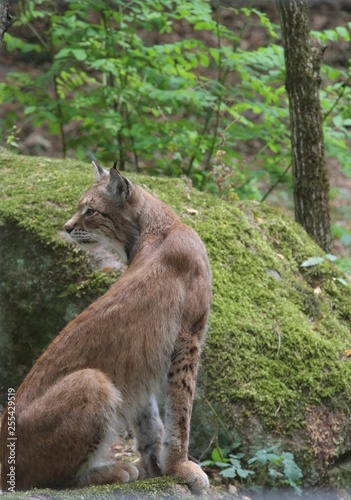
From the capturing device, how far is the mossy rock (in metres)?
5.41

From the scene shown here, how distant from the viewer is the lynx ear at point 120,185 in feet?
15.8

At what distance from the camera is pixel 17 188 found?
671cm

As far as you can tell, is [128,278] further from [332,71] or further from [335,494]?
[332,71]

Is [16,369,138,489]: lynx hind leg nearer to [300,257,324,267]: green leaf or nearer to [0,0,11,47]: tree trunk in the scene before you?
[0,0,11,47]: tree trunk

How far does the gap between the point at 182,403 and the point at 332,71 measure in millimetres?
4639

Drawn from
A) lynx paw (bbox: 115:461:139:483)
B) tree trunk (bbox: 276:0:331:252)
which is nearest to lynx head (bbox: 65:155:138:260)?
lynx paw (bbox: 115:461:139:483)

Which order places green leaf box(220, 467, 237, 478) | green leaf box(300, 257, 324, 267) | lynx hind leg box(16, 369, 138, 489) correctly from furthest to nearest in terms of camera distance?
green leaf box(300, 257, 324, 267), green leaf box(220, 467, 237, 478), lynx hind leg box(16, 369, 138, 489)

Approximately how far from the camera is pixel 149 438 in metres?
4.79

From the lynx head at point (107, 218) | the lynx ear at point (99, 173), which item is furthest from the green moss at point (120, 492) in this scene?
the lynx ear at point (99, 173)

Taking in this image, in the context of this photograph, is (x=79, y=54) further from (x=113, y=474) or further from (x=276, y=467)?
(x=113, y=474)

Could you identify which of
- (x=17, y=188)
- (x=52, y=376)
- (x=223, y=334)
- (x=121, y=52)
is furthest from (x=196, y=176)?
(x=52, y=376)

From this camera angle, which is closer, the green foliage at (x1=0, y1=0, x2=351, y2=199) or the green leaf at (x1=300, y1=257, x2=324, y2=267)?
the green leaf at (x1=300, y1=257, x2=324, y2=267)

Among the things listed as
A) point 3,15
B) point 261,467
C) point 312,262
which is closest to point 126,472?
point 261,467

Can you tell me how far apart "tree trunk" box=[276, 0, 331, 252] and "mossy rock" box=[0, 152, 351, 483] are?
525 millimetres
